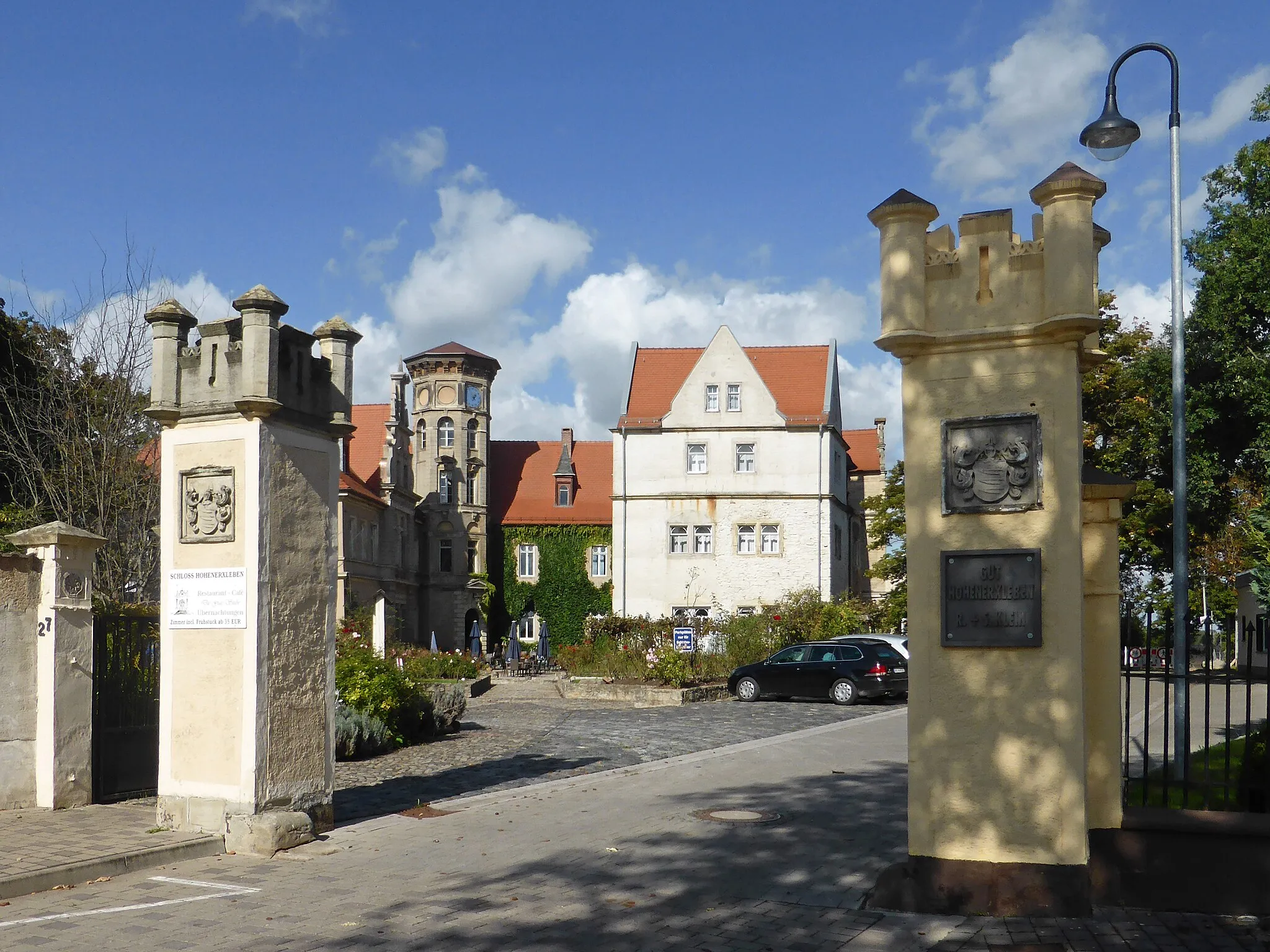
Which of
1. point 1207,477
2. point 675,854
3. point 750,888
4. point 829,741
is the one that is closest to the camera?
point 750,888

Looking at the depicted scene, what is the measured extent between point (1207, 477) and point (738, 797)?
883 inches

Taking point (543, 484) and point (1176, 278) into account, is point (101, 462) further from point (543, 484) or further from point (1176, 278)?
point (543, 484)

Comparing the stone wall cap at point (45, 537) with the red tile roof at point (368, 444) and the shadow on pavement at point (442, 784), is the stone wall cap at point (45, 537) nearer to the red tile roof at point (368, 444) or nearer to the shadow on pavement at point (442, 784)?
the shadow on pavement at point (442, 784)

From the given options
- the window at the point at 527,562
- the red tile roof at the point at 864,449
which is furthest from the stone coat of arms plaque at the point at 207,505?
the red tile roof at the point at 864,449

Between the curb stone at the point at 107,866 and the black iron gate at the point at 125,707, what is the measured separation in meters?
2.54

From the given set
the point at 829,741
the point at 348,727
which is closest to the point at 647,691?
the point at 829,741

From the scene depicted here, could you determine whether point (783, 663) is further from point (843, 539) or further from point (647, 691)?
point (843, 539)

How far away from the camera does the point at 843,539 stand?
5662 cm

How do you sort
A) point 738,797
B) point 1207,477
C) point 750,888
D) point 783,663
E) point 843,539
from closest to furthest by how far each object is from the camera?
point 750,888
point 738,797
point 783,663
point 1207,477
point 843,539

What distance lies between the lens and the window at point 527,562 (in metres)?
59.1

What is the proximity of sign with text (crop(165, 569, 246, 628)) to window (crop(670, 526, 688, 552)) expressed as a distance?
42.7 m

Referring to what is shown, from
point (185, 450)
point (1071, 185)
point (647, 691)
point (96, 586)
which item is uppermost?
point (1071, 185)

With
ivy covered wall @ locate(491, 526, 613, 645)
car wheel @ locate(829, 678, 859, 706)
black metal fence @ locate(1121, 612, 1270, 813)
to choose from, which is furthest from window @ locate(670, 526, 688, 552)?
black metal fence @ locate(1121, 612, 1270, 813)

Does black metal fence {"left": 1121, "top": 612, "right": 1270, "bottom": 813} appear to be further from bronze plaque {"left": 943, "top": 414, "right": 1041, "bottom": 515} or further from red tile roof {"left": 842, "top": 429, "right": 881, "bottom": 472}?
red tile roof {"left": 842, "top": 429, "right": 881, "bottom": 472}
